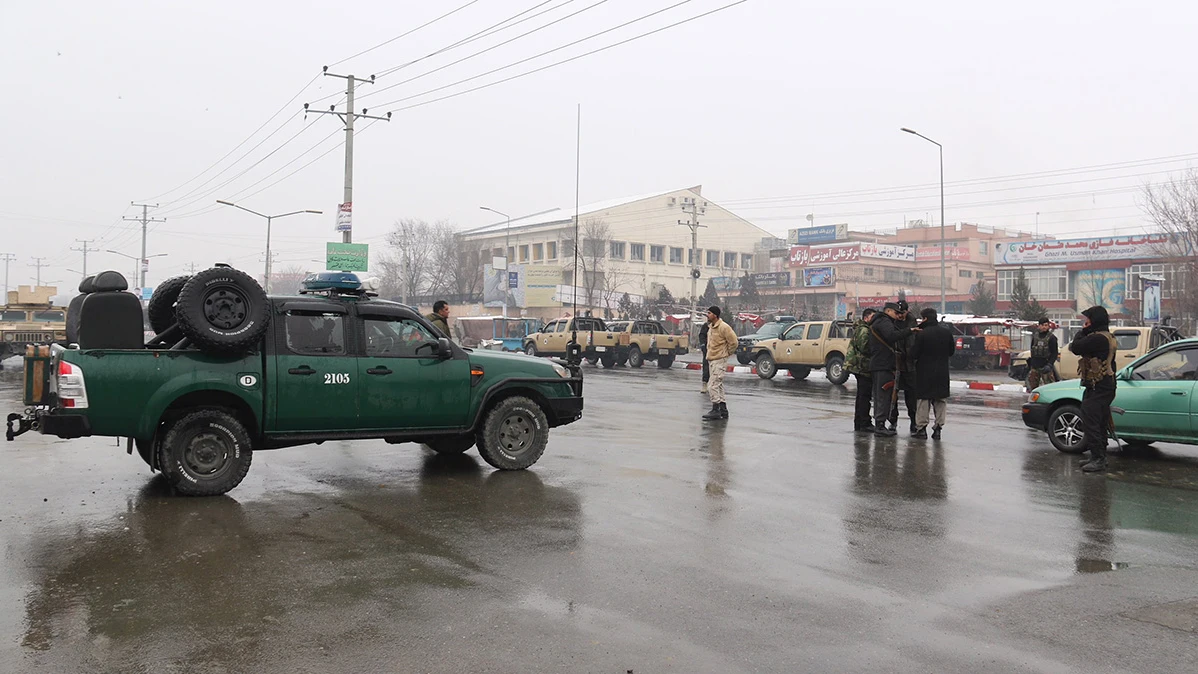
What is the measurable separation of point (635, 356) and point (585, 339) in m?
1.91

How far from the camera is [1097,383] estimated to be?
10203 millimetres

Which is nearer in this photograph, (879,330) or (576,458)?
(576,458)

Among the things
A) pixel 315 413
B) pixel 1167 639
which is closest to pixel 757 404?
pixel 315 413

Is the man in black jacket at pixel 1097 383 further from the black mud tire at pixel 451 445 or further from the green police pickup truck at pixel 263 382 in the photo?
the black mud tire at pixel 451 445

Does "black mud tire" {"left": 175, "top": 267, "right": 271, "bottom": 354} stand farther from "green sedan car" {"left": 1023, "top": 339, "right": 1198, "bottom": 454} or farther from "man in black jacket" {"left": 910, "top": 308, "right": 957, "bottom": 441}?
"green sedan car" {"left": 1023, "top": 339, "right": 1198, "bottom": 454}

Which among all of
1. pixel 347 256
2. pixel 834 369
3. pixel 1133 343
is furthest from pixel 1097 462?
pixel 347 256

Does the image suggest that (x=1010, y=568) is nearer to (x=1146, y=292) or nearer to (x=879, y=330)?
(x=879, y=330)

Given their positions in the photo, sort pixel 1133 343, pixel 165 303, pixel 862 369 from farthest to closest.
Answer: pixel 1133 343, pixel 862 369, pixel 165 303

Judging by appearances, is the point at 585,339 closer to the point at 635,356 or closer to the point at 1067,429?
the point at 635,356

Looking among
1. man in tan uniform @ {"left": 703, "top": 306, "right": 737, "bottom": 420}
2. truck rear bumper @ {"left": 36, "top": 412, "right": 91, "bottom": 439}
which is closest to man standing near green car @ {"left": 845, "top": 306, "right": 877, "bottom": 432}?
man in tan uniform @ {"left": 703, "top": 306, "right": 737, "bottom": 420}

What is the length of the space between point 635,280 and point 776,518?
82.7 meters

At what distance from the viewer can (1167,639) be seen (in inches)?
196

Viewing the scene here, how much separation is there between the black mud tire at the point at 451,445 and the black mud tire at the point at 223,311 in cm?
285

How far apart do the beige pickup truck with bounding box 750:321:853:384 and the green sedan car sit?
12775mm
